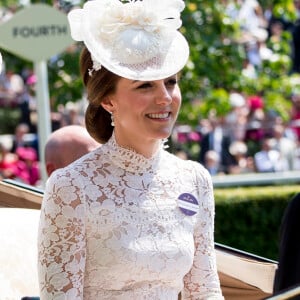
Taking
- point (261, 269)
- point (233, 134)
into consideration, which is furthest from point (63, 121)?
point (261, 269)

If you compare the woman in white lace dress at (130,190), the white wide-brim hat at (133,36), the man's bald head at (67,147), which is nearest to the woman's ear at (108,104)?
the woman in white lace dress at (130,190)

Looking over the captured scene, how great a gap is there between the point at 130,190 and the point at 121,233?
0.54 feet

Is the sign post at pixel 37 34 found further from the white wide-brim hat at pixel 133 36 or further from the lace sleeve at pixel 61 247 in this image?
the lace sleeve at pixel 61 247

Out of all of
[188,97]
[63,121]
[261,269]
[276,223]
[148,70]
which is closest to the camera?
[148,70]

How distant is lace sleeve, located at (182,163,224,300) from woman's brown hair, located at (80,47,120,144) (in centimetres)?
35

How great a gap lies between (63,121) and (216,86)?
1.97 meters

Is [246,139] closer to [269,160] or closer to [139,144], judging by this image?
[269,160]

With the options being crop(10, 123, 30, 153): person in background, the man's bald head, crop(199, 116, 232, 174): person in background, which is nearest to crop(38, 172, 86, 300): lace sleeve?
the man's bald head

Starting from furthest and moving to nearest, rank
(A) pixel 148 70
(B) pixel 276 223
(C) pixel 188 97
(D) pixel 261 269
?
(C) pixel 188 97 → (B) pixel 276 223 → (D) pixel 261 269 → (A) pixel 148 70

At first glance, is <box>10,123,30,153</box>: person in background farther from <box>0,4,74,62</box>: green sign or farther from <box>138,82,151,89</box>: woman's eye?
<box>138,82,151,89</box>: woman's eye

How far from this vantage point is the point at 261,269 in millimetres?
4270

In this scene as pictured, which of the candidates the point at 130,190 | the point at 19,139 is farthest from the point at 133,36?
the point at 19,139

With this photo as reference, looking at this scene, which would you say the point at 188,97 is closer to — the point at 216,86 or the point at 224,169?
the point at 216,86

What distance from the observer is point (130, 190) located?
11.8 ft
